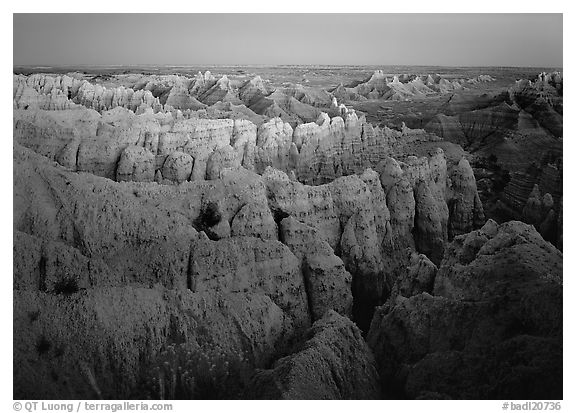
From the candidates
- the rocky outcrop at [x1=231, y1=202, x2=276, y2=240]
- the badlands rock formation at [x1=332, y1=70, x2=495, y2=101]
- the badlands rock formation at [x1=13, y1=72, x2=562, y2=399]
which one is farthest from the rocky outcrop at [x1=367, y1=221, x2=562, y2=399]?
the badlands rock formation at [x1=332, y1=70, x2=495, y2=101]

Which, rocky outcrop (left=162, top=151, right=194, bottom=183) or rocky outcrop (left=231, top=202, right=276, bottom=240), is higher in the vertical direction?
rocky outcrop (left=162, top=151, right=194, bottom=183)

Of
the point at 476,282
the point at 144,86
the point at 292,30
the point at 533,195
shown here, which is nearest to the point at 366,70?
the point at 292,30

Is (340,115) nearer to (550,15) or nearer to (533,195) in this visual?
(533,195)

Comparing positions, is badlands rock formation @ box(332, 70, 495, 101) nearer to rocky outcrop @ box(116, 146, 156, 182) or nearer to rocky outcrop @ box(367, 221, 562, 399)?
rocky outcrop @ box(116, 146, 156, 182)

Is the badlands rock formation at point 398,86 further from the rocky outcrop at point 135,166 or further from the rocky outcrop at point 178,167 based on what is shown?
the rocky outcrop at point 135,166
